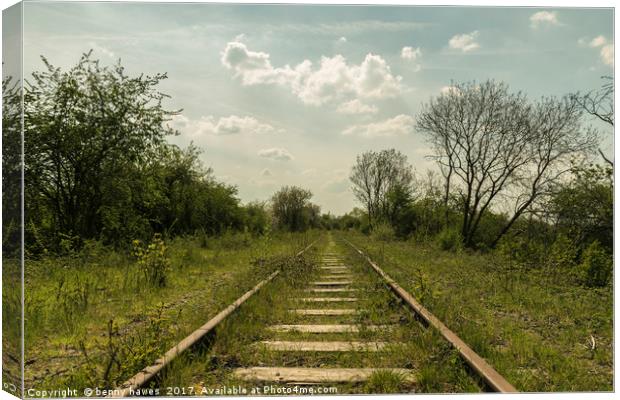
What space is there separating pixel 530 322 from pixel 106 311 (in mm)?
4769

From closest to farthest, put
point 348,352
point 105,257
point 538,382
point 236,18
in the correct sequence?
point 538,382 → point 348,352 → point 236,18 → point 105,257

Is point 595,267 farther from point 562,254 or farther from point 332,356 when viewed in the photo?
point 332,356

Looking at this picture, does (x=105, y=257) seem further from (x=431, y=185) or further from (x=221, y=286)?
(x=431, y=185)

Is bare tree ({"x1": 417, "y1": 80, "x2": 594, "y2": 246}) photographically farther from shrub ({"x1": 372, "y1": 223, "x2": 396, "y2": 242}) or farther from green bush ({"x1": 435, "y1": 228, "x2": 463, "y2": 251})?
shrub ({"x1": 372, "y1": 223, "x2": 396, "y2": 242})

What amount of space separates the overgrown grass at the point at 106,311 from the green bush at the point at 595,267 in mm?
4612

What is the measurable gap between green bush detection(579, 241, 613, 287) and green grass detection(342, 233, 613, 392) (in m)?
0.20

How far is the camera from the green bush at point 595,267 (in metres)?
5.49

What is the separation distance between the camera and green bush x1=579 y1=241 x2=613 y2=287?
5.49 metres

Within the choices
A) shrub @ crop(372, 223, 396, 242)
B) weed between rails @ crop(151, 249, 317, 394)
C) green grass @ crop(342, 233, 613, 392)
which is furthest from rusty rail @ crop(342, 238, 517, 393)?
shrub @ crop(372, 223, 396, 242)

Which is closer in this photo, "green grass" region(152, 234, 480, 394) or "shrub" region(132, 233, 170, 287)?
"green grass" region(152, 234, 480, 394)

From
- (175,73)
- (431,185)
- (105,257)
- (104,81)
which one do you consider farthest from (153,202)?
(431,185)

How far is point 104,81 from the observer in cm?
692

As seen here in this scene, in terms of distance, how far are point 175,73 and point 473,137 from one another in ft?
25.7

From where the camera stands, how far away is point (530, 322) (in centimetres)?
477
